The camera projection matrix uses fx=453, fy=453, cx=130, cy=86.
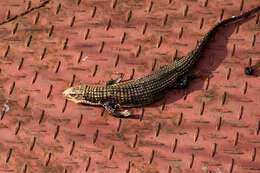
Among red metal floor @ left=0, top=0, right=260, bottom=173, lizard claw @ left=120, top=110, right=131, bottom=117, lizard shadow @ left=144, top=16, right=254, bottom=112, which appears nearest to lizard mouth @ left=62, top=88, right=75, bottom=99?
red metal floor @ left=0, top=0, right=260, bottom=173

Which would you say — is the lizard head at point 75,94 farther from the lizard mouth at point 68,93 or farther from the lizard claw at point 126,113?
the lizard claw at point 126,113

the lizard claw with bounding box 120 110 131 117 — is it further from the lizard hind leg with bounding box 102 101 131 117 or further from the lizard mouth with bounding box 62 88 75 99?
the lizard mouth with bounding box 62 88 75 99

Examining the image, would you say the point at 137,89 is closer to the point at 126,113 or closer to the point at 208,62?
the point at 126,113

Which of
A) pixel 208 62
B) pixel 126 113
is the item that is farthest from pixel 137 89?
pixel 208 62

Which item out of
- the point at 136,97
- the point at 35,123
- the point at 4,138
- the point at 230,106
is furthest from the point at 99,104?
the point at 230,106

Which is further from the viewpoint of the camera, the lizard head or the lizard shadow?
the lizard shadow

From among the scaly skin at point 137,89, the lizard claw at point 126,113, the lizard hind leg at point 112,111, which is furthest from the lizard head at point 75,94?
the lizard claw at point 126,113

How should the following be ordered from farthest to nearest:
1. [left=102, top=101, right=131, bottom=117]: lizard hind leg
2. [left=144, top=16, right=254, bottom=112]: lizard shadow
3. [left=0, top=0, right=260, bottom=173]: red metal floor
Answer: [left=144, top=16, right=254, bottom=112]: lizard shadow < [left=102, top=101, right=131, bottom=117]: lizard hind leg < [left=0, top=0, right=260, bottom=173]: red metal floor
